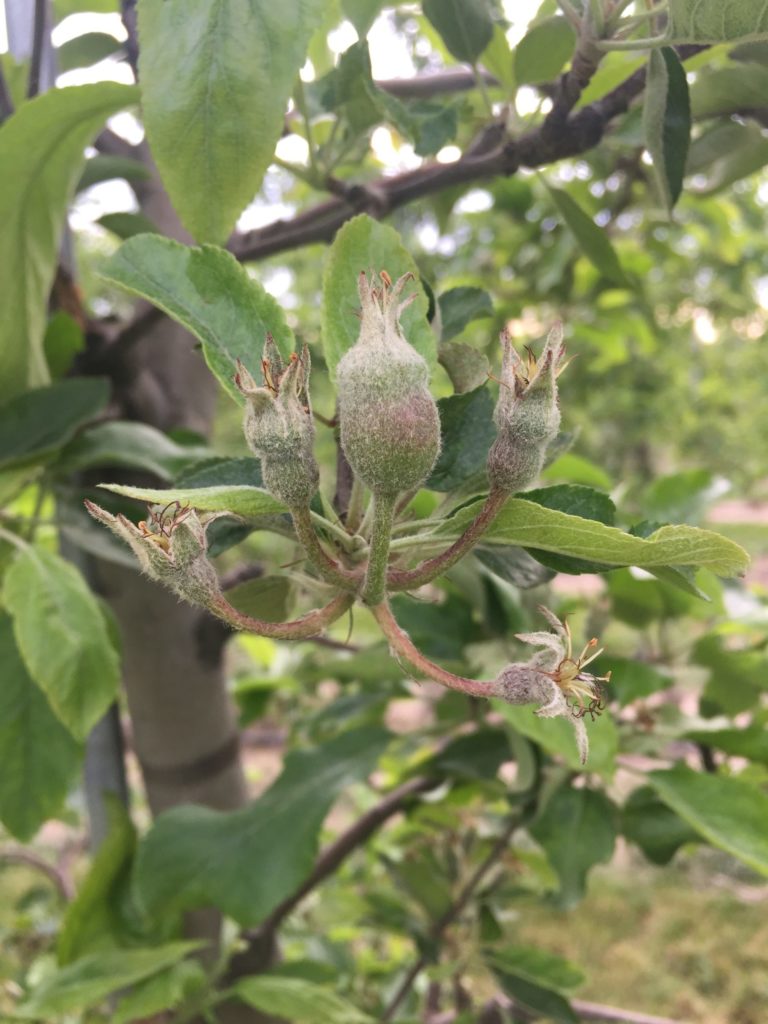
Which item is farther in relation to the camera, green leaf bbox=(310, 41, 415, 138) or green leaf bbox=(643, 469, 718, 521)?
green leaf bbox=(643, 469, 718, 521)

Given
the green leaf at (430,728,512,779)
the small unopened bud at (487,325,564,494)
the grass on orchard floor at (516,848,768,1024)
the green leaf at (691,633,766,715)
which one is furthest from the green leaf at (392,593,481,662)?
the grass on orchard floor at (516,848,768,1024)

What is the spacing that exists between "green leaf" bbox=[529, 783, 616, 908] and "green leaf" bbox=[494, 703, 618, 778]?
9 centimetres

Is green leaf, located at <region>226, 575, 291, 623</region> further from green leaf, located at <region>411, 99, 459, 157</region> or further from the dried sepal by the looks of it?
green leaf, located at <region>411, 99, 459, 157</region>

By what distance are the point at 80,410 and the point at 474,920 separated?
0.58 m

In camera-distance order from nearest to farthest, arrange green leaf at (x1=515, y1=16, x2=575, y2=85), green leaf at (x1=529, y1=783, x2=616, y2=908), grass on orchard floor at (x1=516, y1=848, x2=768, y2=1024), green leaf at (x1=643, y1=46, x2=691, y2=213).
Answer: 1. green leaf at (x1=643, y1=46, x2=691, y2=213)
2. green leaf at (x1=515, y1=16, x2=575, y2=85)
3. green leaf at (x1=529, y1=783, x2=616, y2=908)
4. grass on orchard floor at (x1=516, y1=848, x2=768, y2=1024)

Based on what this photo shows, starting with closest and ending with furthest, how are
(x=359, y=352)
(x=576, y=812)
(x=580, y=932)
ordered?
1. (x=359, y=352)
2. (x=576, y=812)
3. (x=580, y=932)

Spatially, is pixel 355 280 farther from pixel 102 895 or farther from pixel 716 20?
pixel 102 895

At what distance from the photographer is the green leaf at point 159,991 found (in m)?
0.58

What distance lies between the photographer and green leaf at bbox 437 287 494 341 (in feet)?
1.28

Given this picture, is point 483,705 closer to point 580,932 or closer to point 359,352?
point 359,352

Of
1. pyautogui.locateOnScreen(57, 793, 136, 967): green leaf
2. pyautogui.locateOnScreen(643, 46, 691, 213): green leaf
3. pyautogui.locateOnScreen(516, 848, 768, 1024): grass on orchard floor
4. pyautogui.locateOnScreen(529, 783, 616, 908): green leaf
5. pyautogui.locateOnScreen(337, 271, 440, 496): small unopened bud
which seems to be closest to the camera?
pyautogui.locateOnScreen(337, 271, 440, 496): small unopened bud

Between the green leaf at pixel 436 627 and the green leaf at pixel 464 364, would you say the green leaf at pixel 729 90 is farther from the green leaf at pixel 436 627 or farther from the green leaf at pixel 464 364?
the green leaf at pixel 436 627

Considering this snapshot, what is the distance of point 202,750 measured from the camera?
0.72 metres

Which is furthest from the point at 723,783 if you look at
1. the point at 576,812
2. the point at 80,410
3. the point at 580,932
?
the point at 580,932
